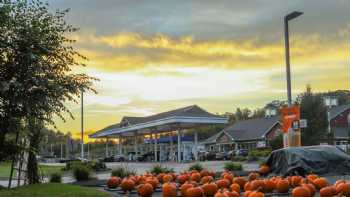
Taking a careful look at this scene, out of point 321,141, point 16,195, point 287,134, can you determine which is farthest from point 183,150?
point 16,195

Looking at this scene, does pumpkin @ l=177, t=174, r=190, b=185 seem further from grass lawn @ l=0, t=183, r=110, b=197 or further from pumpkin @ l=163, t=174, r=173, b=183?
grass lawn @ l=0, t=183, r=110, b=197

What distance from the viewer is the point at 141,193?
1202 centimetres

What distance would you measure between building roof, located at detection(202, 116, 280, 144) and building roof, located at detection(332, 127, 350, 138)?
27.4 feet

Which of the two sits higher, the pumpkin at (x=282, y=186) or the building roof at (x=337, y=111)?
the building roof at (x=337, y=111)

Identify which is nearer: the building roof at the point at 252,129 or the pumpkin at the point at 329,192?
the pumpkin at the point at 329,192

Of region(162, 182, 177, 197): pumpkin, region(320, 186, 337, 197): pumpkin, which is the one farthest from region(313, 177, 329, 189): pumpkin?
region(162, 182, 177, 197): pumpkin

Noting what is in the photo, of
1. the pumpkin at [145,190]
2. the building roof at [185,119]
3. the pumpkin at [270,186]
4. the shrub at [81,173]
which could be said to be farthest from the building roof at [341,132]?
the pumpkin at [145,190]

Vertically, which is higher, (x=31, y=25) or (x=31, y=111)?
(x=31, y=25)

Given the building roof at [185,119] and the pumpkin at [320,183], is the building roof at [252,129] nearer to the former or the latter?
the building roof at [185,119]

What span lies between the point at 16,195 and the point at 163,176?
4061 millimetres

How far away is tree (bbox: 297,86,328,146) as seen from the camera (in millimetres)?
57344

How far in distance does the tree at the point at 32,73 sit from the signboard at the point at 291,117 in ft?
31.0

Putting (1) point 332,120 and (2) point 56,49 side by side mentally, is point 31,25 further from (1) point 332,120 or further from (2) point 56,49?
(1) point 332,120

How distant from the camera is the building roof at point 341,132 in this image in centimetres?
7682
